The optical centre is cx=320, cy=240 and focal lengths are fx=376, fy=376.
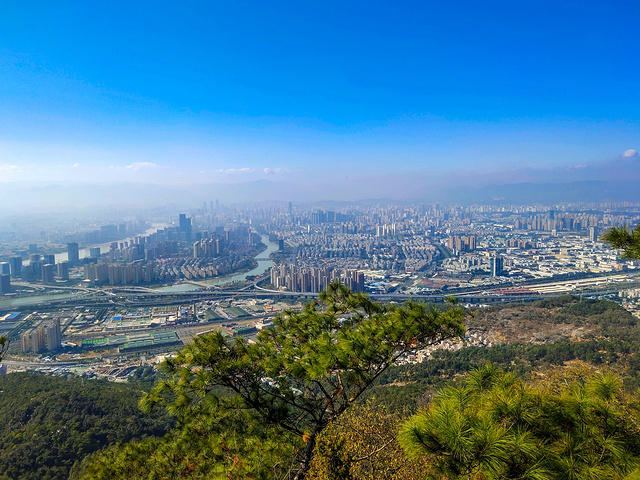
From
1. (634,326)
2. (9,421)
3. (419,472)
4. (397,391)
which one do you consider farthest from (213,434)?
(634,326)

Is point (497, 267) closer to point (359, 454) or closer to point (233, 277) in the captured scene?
point (233, 277)

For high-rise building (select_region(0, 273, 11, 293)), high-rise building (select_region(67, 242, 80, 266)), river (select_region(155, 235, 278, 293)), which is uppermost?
high-rise building (select_region(67, 242, 80, 266))

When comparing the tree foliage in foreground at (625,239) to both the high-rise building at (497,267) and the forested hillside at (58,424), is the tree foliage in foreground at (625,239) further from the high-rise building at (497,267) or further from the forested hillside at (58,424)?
the high-rise building at (497,267)

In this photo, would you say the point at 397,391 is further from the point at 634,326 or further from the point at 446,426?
the point at 634,326

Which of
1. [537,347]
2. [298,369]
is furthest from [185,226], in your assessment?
[298,369]

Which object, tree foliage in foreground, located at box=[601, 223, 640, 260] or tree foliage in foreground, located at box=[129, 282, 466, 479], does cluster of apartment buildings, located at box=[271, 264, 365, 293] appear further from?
tree foliage in foreground, located at box=[601, 223, 640, 260]

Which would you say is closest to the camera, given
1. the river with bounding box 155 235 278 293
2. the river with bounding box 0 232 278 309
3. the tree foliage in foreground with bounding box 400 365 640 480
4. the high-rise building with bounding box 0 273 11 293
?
the tree foliage in foreground with bounding box 400 365 640 480

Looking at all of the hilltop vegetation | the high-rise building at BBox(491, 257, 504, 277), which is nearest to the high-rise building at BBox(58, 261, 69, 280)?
the hilltop vegetation
